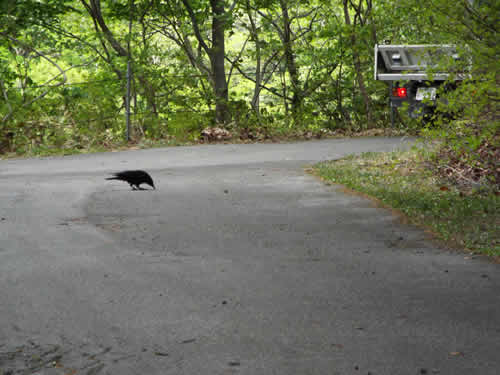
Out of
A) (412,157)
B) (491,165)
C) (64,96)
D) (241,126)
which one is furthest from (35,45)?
(491,165)

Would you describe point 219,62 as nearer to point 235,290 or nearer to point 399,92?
Answer: point 399,92

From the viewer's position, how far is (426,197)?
8.89 meters

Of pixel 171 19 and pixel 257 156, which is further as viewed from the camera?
pixel 171 19

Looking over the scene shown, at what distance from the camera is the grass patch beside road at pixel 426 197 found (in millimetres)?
6988

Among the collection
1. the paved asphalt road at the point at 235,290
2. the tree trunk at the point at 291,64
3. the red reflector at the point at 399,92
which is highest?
the tree trunk at the point at 291,64

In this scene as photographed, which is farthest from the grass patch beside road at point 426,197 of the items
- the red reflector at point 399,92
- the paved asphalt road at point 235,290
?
the red reflector at point 399,92

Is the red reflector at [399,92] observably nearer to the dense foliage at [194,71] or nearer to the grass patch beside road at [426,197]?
the dense foliage at [194,71]

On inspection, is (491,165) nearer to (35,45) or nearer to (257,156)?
(257,156)

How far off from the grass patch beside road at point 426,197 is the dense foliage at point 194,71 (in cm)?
651

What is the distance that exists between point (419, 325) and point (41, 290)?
9.42ft

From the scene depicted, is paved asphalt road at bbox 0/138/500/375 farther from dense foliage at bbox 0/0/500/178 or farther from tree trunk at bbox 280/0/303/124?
tree trunk at bbox 280/0/303/124

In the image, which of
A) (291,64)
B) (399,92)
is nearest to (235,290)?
(399,92)

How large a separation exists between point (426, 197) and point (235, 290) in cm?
432

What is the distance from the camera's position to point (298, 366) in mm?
3881
